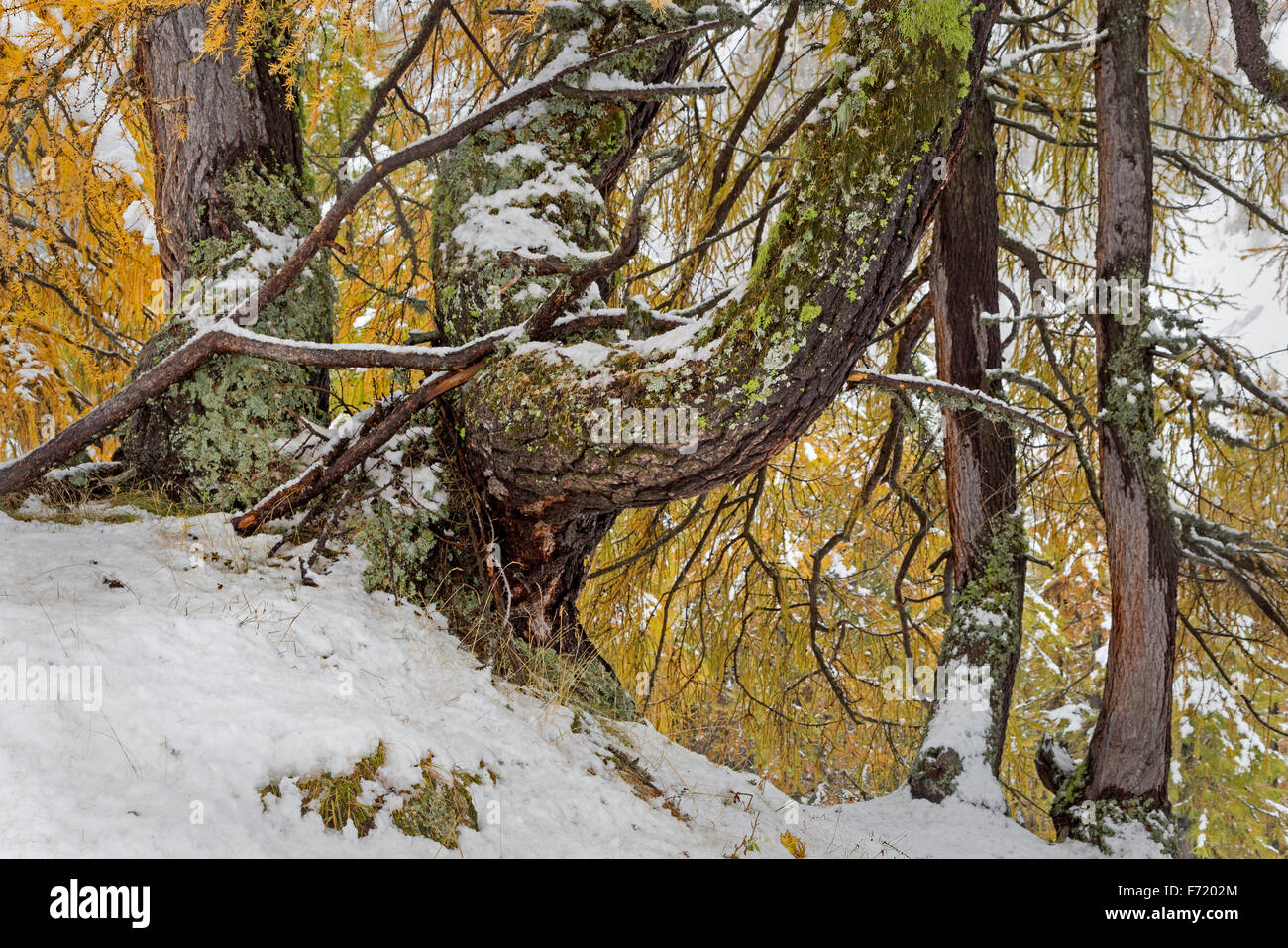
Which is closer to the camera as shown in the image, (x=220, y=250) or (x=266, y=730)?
(x=266, y=730)

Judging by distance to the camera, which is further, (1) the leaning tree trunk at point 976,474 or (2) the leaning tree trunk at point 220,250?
(1) the leaning tree trunk at point 976,474

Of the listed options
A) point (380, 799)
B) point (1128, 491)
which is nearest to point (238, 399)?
point (380, 799)

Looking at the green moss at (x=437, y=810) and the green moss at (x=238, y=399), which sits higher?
the green moss at (x=238, y=399)

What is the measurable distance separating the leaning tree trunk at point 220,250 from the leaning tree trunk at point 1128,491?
2.80 m

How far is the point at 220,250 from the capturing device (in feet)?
9.00

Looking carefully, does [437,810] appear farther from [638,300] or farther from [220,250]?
[220,250]

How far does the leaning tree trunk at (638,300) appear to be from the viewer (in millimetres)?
1731

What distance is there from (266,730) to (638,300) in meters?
1.53

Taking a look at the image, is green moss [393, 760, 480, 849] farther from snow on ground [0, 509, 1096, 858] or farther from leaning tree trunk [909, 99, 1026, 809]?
leaning tree trunk [909, 99, 1026, 809]

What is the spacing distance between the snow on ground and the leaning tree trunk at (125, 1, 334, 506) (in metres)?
0.34

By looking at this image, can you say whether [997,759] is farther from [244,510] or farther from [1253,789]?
[1253,789]

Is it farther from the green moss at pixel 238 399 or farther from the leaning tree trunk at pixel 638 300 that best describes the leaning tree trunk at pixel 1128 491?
the green moss at pixel 238 399

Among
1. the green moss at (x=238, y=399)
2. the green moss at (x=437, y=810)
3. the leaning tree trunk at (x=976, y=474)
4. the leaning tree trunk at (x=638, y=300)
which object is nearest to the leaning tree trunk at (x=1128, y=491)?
the leaning tree trunk at (x=976, y=474)

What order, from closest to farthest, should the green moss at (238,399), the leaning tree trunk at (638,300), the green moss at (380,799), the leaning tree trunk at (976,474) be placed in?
the green moss at (380,799), the leaning tree trunk at (638,300), the green moss at (238,399), the leaning tree trunk at (976,474)
